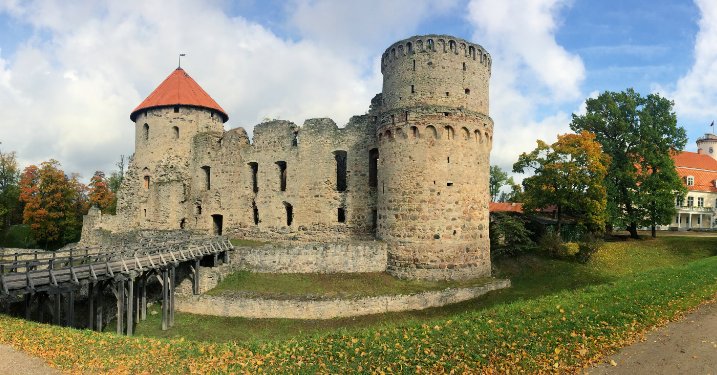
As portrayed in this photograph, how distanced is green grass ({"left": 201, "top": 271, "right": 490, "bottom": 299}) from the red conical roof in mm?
15075

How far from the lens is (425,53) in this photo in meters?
24.3

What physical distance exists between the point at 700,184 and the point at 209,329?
47.1 m

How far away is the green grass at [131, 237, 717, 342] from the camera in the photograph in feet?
59.6

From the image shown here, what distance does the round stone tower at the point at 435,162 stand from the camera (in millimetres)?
23531

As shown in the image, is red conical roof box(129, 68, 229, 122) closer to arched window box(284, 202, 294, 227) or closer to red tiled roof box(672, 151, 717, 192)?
arched window box(284, 202, 294, 227)

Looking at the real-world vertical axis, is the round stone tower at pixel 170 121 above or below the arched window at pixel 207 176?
above

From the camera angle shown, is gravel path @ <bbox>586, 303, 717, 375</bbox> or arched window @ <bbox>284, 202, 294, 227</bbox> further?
arched window @ <bbox>284, 202, 294, 227</bbox>

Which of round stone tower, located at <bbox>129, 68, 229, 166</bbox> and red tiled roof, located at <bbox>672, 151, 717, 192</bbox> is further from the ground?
round stone tower, located at <bbox>129, 68, 229, 166</bbox>

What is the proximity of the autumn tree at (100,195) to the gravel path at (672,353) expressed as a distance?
4573 centimetres

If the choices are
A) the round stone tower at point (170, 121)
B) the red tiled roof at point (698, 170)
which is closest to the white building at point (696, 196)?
the red tiled roof at point (698, 170)

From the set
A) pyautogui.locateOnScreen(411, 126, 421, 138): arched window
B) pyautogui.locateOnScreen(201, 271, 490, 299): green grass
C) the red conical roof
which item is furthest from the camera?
the red conical roof

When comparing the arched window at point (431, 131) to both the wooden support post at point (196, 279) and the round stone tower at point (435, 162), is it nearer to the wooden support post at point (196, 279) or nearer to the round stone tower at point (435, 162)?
the round stone tower at point (435, 162)

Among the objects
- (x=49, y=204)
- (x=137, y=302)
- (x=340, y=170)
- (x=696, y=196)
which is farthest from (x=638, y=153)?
(x=49, y=204)

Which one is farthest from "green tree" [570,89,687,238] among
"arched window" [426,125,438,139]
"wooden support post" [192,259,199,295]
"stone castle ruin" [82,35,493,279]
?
"wooden support post" [192,259,199,295]
